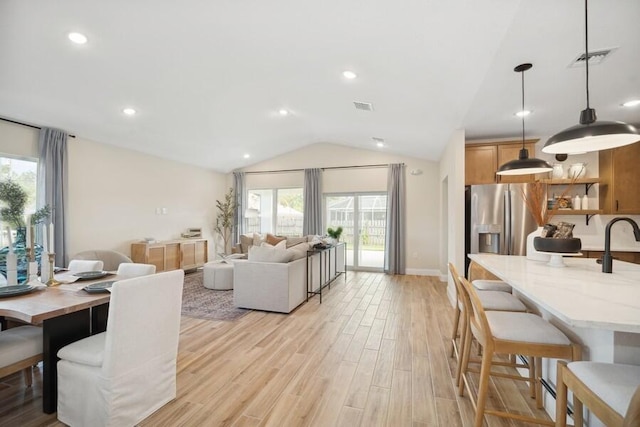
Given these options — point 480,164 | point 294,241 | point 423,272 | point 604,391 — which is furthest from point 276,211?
point 604,391

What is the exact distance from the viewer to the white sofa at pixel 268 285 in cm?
381

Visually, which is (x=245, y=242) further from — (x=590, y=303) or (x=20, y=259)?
(x=590, y=303)

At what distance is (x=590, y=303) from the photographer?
1.28 metres

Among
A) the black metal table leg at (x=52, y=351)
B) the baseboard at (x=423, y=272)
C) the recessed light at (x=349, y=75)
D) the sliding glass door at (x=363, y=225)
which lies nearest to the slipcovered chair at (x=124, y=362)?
the black metal table leg at (x=52, y=351)

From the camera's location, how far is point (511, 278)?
1833mm

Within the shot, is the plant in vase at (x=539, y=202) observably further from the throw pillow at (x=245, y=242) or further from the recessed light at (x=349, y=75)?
the throw pillow at (x=245, y=242)

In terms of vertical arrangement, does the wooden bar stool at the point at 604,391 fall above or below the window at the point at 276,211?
below

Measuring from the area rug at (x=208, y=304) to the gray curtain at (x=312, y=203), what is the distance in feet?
9.58

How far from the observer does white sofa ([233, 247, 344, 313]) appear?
381 cm

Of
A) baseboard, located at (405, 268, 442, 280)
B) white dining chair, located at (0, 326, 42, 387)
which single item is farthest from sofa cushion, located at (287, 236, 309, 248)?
white dining chair, located at (0, 326, 42, 387)

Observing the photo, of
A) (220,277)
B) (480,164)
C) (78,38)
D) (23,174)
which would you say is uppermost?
(78,38)

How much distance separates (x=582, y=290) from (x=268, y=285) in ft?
10.6

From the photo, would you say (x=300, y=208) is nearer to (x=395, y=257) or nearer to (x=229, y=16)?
(x=395, y=257)

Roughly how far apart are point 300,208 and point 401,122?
400 centimetres
